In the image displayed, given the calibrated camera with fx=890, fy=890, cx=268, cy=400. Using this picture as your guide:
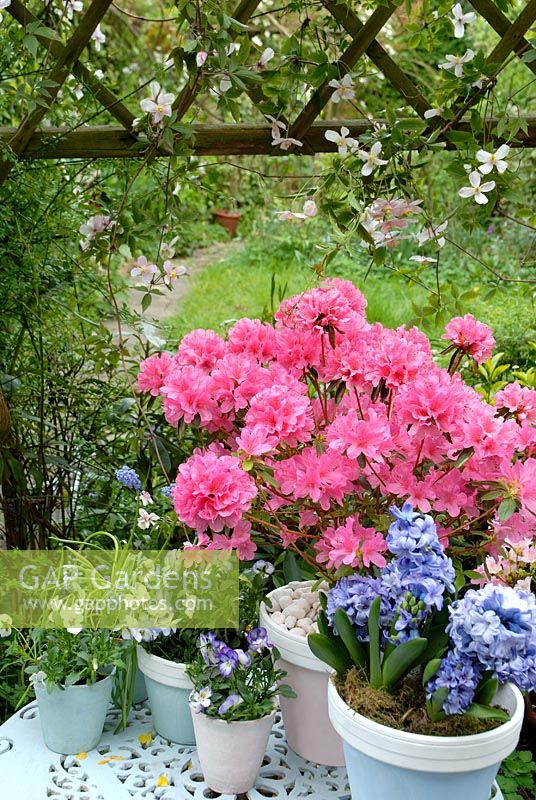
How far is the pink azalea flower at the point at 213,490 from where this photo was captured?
3.40 ft

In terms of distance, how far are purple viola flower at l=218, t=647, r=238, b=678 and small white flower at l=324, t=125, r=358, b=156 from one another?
0.84 m

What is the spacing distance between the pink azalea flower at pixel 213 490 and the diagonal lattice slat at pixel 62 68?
2.26 ft

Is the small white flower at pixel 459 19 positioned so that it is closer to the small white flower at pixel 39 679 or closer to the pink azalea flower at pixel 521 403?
the pink azalea flower at pixel 521 403

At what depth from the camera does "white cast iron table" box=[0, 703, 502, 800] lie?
1.11 meters

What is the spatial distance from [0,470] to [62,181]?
2.01ft

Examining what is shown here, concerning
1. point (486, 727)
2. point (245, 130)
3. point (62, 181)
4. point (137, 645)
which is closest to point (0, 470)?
point (137, 645)

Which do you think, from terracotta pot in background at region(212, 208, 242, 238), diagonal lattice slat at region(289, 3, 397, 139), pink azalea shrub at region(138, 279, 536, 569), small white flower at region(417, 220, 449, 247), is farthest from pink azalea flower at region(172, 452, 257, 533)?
terracotta pot in background at region(212, 208, 242, 238)

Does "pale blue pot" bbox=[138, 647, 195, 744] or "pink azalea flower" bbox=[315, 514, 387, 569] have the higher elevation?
"pink azalea flower" bbox=[315, 514, 387, 569]

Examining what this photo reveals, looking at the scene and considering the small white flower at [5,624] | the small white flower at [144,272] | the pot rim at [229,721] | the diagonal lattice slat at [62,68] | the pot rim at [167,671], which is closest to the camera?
the pot rim at [229,721]

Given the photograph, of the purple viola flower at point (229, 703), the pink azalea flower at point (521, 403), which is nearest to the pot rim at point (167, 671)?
the purple viola flower at point (229, 703)

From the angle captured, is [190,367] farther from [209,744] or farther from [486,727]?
[486,727]

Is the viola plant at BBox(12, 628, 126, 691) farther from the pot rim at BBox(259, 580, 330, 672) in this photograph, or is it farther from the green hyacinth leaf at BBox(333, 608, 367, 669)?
the green hyacinth leaf at BBox(333, 608, 367, 669)

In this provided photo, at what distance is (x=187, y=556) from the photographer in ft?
3.89

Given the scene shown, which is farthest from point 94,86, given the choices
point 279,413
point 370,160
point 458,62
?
point 279,413
